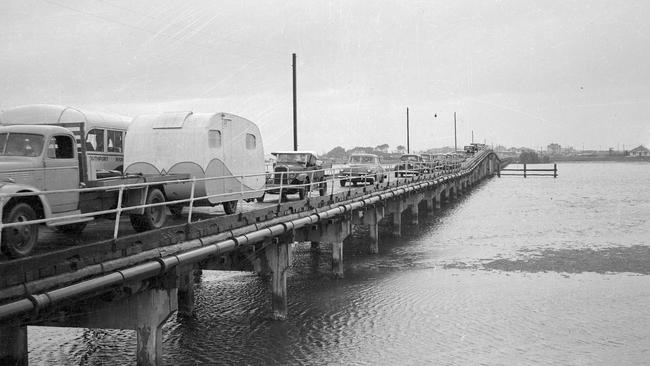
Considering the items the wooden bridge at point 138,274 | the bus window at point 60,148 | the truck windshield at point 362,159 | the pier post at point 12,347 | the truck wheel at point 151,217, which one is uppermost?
the bus window at point 60,148

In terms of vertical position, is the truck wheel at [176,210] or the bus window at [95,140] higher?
the bus window at [95,140]

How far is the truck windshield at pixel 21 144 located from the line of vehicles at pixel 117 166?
0.6 inches

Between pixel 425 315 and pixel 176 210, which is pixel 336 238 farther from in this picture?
pixel 176 210

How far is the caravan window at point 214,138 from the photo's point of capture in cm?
1514

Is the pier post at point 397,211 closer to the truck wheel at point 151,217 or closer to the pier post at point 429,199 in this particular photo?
the pier post at point 429,199

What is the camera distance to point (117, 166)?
17.2 metres

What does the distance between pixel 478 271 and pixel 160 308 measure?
1451cm

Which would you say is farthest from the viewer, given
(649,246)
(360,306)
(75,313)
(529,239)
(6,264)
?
(529,239)

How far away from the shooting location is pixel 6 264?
6453 millimetres

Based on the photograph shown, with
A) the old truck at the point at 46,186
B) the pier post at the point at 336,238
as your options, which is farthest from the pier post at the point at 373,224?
the old truck at the point at 46,186

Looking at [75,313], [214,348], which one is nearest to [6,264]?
[75,313]

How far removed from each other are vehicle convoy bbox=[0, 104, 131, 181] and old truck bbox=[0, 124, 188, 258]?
343 cm

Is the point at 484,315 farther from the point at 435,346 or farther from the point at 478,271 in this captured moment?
the point at 478,271

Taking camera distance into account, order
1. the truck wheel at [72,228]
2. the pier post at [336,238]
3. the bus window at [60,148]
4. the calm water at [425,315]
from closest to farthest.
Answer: the bus window at [60,148] < the truck wheel at [72,228] < the calm water at [425,315] < the pier post at [336,238]
